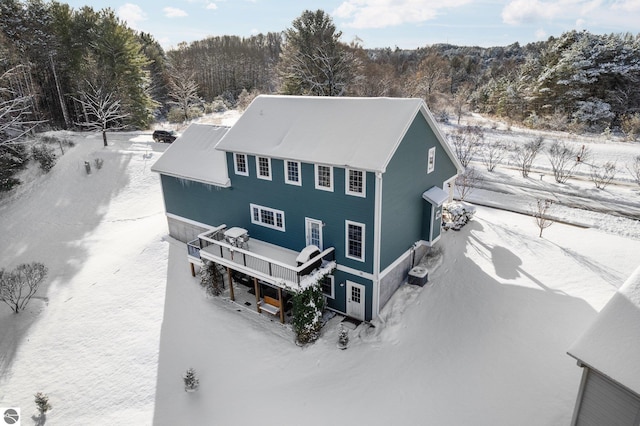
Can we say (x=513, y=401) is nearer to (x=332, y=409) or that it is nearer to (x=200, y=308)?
(x=332, y=409)

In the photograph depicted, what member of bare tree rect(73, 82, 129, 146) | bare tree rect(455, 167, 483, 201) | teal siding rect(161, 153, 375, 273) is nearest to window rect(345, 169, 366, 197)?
teal siding rect(161, 153, 375, 273)

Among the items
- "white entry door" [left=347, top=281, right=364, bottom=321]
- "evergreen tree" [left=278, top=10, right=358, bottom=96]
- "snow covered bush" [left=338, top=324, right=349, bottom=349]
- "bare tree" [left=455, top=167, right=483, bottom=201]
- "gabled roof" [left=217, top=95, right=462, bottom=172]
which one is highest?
"evergreen tree" [left=278, top=10, right=358, bottom=96]

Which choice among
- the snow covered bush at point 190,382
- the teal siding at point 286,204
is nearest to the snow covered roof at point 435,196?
the teal siding at point 286,204

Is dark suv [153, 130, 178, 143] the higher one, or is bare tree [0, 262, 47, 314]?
dark suv [153, 130, 178, 143]

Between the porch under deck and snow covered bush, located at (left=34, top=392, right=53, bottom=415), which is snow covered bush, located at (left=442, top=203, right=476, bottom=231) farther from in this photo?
snow covered bush, located at (left=34, top=392, right=53, bottom=415)

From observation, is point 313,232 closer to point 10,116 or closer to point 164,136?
point 164,136

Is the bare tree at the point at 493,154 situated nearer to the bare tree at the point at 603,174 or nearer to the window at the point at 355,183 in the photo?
the bare tree at the point at 603,174
